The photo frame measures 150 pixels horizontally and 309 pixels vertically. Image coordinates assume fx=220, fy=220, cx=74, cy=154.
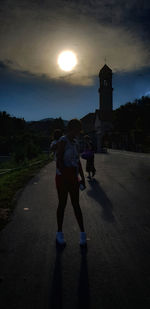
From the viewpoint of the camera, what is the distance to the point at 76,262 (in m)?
3.01

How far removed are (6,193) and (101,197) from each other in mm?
3130

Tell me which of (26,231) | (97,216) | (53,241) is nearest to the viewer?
(53,241)

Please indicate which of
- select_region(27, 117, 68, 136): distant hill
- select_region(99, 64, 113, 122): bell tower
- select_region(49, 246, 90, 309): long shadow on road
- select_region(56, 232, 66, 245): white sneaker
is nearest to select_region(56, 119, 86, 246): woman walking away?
select_region(56, 232, 66, 245): white sneaker

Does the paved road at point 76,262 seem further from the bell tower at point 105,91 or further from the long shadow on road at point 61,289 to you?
the bell tower at point 105,91

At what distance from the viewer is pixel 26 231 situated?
13.6 feet

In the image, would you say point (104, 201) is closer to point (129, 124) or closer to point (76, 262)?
point (76, 262)

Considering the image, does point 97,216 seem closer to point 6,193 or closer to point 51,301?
point 51,301

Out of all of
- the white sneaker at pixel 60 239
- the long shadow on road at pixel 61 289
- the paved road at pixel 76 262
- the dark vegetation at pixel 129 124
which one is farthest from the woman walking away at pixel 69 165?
the dark vegetation at pixel 129 124

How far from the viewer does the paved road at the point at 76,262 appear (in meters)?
2.30

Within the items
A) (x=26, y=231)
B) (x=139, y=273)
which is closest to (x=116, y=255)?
(x=139, y=273)

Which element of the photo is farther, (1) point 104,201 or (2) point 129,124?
(2) point 129,124

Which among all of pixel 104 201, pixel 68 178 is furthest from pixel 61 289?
pixel 104 201

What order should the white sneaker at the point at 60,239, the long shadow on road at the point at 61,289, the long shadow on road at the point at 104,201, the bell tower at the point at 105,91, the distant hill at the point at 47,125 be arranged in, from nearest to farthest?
1. the long shadow on road at the point at 61,289
2. the white sneaker at the point at 60,239
3. the long shadow on road at the point at 104,201
4. the bell tower at the point at 105,91
5. the distant hill at the point at 47,125

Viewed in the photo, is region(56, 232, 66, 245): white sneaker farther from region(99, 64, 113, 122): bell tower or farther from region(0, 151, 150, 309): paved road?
region(99, 64, 113, 122): bell tower
